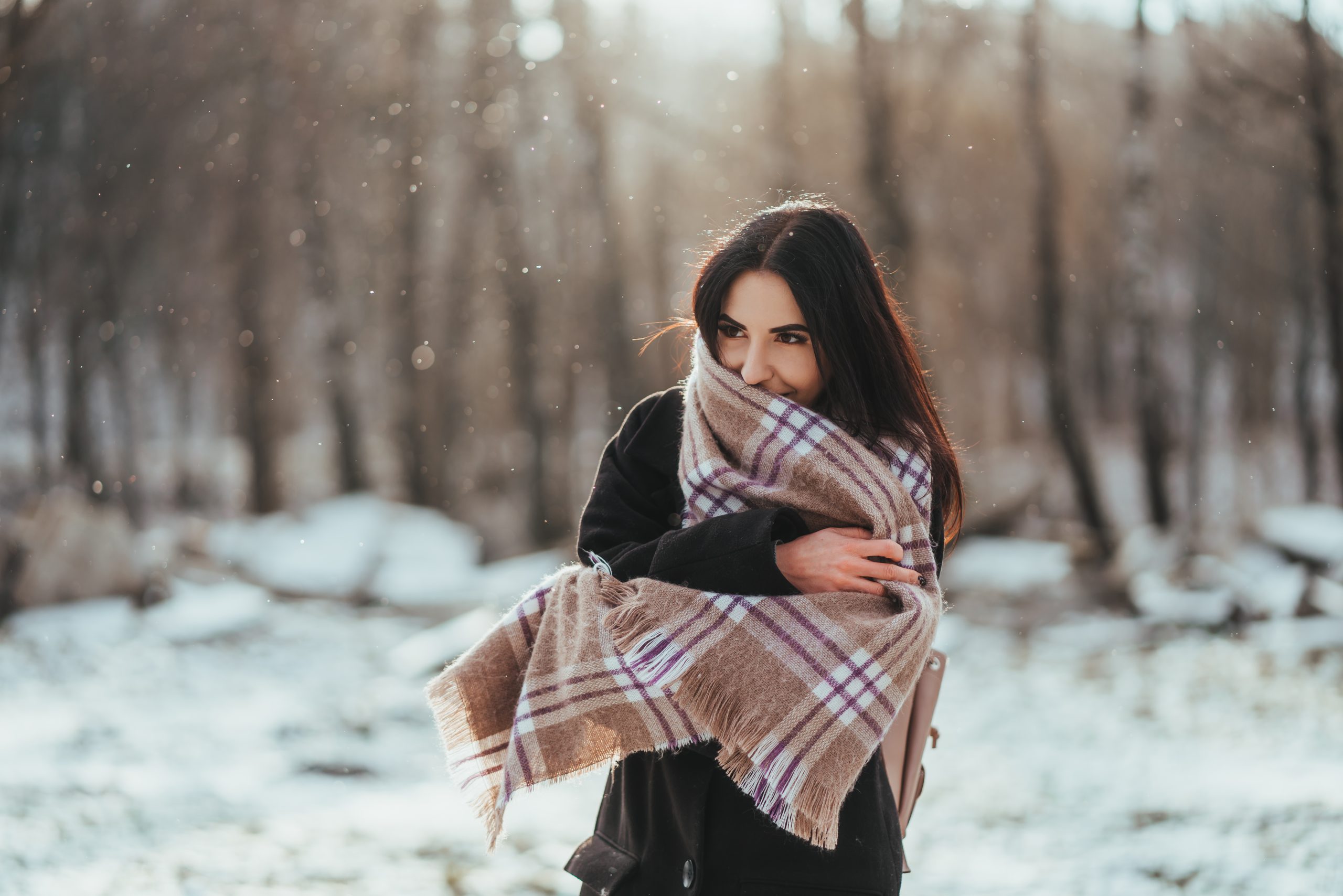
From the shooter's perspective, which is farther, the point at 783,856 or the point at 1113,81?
the point at 1113,81

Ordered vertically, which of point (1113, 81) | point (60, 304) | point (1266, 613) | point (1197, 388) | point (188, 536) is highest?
point (1113, 81)

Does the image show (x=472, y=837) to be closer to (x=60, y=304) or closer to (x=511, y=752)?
(x=511, y=752)

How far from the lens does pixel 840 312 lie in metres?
1.44

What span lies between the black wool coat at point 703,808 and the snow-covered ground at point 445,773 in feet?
6.24

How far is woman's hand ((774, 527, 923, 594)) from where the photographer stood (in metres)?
1.36

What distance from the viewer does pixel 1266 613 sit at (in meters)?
6.17

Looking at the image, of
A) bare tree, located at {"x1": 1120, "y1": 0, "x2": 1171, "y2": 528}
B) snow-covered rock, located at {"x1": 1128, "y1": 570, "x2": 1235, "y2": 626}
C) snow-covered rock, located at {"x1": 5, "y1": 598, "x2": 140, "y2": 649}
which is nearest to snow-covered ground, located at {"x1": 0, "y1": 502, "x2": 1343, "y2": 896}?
snow-covered rock, located at {"x1": 5, "y1": 598, "x2": 140, "y2": 649}

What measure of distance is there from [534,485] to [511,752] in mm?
7388

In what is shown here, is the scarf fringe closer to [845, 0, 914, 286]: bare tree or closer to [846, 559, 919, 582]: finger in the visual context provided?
[846, 559, 919, 582]: finger

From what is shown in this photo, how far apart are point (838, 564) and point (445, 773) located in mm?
3371

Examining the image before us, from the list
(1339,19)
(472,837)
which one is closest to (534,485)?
(472,837)

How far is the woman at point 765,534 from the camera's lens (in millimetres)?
1357

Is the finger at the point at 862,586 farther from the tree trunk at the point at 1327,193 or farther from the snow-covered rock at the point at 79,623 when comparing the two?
the tree trunk at the point at 1327,193

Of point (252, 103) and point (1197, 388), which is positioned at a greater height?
point (252, 103)
